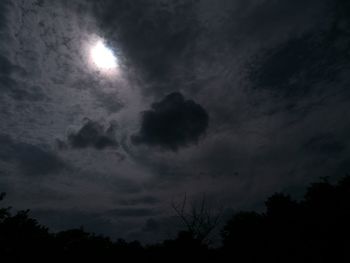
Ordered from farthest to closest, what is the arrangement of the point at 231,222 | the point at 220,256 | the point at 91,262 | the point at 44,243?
the point at 231,222 → the point at 220,256 → the point at 91,262 → the point at 44,243

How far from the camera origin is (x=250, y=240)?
33312 mm

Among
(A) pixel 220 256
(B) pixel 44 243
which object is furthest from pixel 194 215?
(B) pixel 44 243

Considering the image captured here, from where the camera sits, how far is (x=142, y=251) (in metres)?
Result: 35.7

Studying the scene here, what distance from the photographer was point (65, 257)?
1125 inches

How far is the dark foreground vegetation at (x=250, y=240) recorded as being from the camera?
24.6 m

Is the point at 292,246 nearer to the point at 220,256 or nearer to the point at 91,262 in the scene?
the point at 220,256

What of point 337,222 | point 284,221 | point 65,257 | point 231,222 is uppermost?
point 231,222

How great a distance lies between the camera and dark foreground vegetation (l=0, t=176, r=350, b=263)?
80.6 feet

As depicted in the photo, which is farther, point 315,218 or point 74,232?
point 74,232

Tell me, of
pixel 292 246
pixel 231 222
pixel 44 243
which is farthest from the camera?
pixel 231 222

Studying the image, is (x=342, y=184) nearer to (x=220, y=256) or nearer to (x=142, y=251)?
(x=220, y=256)

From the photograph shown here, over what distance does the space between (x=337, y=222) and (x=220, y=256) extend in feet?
49.2

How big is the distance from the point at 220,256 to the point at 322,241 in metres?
13.2

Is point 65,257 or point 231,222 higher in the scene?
point 231,222
